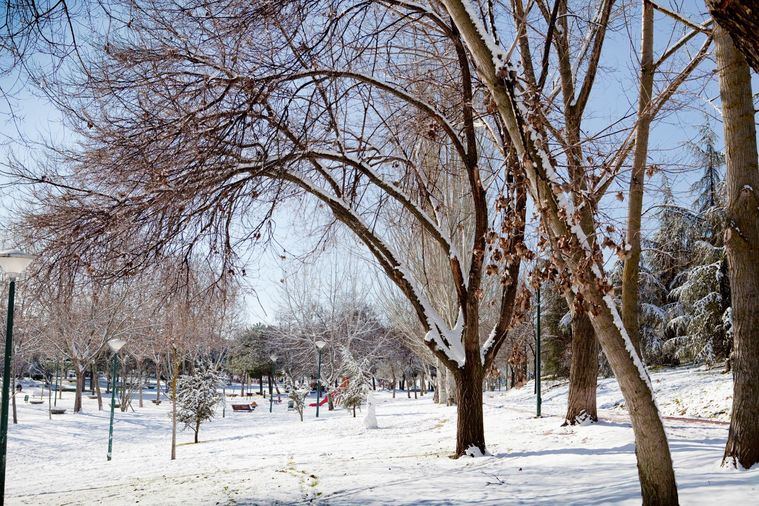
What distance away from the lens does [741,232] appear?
6.80 meters

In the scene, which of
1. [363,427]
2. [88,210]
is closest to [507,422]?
[363,427]

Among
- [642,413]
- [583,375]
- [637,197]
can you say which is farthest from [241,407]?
[642,413]

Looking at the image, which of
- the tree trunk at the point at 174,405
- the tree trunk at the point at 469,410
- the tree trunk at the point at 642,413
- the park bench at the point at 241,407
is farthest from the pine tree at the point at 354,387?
the tree trunk at the point at 642,413

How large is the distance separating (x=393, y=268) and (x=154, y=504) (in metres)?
4.57

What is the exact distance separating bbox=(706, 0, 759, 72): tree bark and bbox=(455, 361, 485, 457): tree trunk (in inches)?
262

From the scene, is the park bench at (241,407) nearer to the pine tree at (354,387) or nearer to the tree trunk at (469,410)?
the pine tree at (354,387)

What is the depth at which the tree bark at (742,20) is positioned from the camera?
315 centimetres

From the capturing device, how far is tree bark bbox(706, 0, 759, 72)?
3152 millimetres

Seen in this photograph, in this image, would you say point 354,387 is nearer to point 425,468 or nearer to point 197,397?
point 197,397

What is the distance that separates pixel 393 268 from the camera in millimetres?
9586

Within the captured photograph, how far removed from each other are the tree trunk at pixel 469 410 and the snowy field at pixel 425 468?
0.99 ft

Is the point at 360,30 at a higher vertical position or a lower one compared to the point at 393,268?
higher

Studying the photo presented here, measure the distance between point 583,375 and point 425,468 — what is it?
15.5 feet

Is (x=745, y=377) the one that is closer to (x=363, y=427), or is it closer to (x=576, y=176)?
(x=576, y=176)
